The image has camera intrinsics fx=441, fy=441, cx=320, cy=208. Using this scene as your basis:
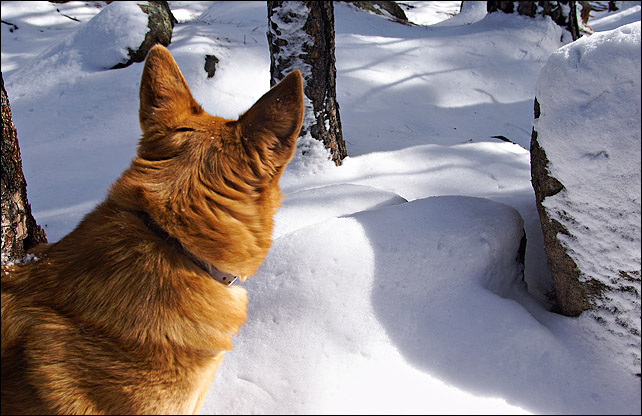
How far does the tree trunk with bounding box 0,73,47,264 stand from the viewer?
188 cm

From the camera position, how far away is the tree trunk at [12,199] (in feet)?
6.16

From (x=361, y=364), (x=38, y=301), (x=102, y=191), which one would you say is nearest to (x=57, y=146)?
(x=102, y=191)

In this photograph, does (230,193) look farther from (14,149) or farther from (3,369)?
(14,149)

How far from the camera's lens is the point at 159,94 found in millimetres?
1583

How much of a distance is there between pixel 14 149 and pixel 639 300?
2719 mm

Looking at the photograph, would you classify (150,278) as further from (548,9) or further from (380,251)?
(548,9)

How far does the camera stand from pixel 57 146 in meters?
4.04

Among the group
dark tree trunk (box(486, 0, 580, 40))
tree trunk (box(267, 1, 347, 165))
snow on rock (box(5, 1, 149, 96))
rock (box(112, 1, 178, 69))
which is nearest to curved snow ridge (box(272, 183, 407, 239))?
tree trunk (box(267, 1, 347, 165))

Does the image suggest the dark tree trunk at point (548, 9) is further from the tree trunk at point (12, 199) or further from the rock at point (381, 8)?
the tree trunk at point (12, 199)

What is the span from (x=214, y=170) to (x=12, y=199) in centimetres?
113

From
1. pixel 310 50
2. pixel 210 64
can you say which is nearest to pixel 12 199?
pixel 310 50

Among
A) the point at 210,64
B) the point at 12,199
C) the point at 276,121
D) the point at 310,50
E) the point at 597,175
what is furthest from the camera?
the point at 210,64

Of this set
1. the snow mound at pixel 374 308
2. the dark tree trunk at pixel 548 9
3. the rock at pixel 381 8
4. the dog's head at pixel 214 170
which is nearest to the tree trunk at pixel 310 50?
the snow mound at pixel 374 308

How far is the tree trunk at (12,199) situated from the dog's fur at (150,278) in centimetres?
41
